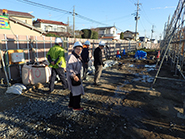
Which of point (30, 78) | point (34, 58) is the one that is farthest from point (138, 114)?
point (34, 58)

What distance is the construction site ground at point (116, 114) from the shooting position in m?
2.65

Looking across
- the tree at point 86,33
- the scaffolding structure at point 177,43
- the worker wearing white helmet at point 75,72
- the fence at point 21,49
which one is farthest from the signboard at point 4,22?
the tree at point 86,33

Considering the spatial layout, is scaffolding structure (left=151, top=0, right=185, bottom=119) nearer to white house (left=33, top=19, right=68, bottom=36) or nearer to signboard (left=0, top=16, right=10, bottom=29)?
signboard (left=0, top=16, right=10, bottom=29)

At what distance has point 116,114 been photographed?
3.37 metres

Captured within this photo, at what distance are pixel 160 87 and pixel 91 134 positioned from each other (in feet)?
14.1

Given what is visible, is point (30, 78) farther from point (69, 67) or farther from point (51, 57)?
point (69, 67)

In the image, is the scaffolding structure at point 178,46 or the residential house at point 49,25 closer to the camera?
the scaffolding structure at point 178,46

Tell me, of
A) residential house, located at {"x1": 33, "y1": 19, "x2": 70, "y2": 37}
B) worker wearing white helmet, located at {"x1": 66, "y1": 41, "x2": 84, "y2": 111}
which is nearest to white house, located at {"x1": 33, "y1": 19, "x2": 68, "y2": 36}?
residential house, located at {"x1": 33, "y1": 19, "x2": 70, "y2": 37}

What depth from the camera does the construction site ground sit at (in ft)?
8.68

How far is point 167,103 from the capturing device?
400 centimetres

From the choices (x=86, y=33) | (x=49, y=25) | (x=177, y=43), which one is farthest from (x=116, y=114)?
(x=49, y=25)

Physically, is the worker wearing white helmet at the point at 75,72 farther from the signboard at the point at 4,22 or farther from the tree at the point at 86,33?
the tree at the point at 86,33

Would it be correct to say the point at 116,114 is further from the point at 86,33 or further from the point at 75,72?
the point at 86,33

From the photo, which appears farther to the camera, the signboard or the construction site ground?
the signboard
